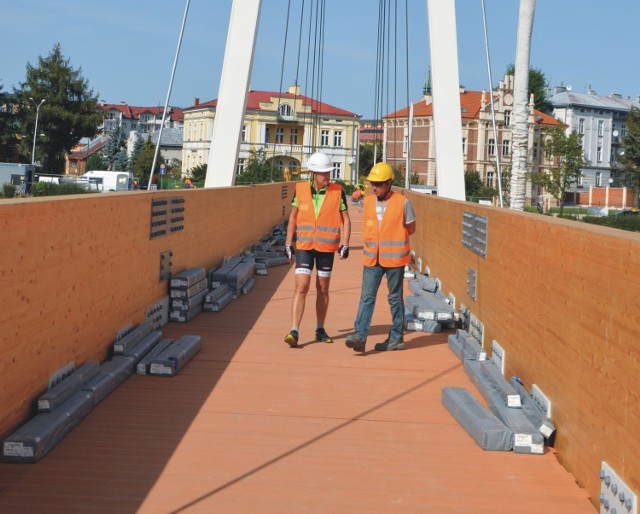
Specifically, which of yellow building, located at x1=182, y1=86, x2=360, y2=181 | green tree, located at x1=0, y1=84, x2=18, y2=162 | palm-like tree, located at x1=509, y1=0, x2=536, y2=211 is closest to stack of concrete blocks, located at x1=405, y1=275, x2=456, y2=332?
palm-like tree, located at x1=509, y1=0, x2=536, y2=211

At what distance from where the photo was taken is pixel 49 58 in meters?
104

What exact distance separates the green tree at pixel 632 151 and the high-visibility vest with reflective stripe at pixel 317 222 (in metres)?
63.7

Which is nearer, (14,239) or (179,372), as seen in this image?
(14,239)

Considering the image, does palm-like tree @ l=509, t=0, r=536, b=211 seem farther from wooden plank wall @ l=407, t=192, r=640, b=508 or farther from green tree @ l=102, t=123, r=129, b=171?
green tree @ l=102, t=123, r=129, b=171

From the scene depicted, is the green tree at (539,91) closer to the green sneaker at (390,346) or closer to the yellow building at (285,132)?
the yellow building at (285,132)

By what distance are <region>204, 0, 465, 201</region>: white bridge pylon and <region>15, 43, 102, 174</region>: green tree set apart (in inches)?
3357

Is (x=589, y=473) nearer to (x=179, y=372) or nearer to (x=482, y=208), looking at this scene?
(x=179, y=372)

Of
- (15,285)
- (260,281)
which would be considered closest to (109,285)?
(15,285)

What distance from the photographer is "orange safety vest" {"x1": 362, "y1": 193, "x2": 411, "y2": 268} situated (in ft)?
33.1

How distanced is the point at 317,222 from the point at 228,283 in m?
4.34

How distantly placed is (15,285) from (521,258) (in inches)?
159

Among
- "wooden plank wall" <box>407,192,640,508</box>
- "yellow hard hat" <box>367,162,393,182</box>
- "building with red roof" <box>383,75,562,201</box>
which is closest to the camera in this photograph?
"wooden plank wall" <box>407,192,640,508</box>

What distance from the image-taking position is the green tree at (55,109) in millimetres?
99875

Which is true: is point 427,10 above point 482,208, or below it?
above
